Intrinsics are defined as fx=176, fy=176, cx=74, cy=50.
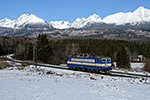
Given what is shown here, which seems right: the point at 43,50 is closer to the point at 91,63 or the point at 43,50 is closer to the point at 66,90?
the point at 91,63

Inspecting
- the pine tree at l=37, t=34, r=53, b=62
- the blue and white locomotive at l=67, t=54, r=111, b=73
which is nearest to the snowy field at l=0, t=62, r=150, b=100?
the blue and white locomotive at l=67, t=54, r=111, b=73

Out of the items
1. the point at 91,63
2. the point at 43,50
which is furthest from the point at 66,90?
the point at 43,50

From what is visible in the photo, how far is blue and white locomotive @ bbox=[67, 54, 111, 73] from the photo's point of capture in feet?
111

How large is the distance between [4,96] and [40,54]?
6818 cm

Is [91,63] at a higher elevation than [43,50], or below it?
below

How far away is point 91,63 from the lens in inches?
1407

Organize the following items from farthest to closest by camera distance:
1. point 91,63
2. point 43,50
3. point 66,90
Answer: point 43,50
point 91,63
point 66,90

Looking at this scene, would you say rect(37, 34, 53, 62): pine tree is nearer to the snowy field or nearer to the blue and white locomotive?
the blue and white locomotive

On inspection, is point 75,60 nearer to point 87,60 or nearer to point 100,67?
point 87,60

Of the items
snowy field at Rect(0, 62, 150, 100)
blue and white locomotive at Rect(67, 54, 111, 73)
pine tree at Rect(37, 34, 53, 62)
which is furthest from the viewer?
pine tree at Rect(37, 34, 53, 62)

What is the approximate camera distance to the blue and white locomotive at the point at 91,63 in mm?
33875

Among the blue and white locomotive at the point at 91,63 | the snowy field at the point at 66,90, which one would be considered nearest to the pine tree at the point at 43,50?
the blue and white locomotive at the point at 91,63

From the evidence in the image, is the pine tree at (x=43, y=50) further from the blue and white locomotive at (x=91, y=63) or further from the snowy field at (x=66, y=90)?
the snowy field at (x=66, y=90)

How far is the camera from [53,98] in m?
11.7
